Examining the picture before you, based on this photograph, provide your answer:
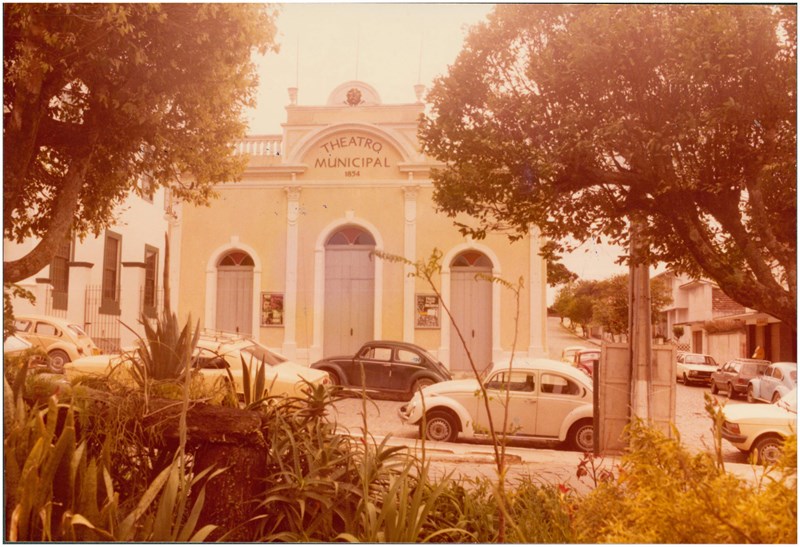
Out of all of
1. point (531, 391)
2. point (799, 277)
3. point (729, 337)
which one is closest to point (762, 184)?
point (799, 277)

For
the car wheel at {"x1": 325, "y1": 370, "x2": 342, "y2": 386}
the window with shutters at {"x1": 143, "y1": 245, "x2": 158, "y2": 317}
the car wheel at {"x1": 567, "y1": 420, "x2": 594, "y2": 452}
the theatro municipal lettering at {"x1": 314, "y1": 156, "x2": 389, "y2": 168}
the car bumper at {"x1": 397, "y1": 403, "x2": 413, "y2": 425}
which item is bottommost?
the car wheel at {"x1": 567, "y1": 420, "x2": 594, "y2": 452}

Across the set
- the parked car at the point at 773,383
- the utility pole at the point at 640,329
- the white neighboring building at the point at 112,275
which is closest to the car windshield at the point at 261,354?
the white neighboring building at the point at 112,275

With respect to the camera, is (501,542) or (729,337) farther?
(729,337)

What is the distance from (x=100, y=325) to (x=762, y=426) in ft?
11.1

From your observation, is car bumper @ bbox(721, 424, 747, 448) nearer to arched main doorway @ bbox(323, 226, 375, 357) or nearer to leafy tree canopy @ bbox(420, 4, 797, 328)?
leafy tree canopy @ bbox(420, 4, 797, 328)

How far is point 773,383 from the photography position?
3.27 m

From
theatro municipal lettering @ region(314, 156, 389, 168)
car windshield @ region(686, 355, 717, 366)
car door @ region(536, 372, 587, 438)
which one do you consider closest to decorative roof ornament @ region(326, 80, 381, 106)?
theatro municipal lettering @ region(314, 156, 389, 168)

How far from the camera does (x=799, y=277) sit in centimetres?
320

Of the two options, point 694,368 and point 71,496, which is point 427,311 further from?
point 71,496

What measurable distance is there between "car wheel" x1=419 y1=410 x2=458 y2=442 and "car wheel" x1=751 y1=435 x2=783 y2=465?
144 cm

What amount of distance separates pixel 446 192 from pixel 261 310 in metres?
1.21

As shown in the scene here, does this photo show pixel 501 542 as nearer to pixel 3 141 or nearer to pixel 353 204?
pixel 353 204

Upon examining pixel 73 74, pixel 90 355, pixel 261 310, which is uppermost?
pixel 73 74

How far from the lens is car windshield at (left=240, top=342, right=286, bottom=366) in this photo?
352 cm
